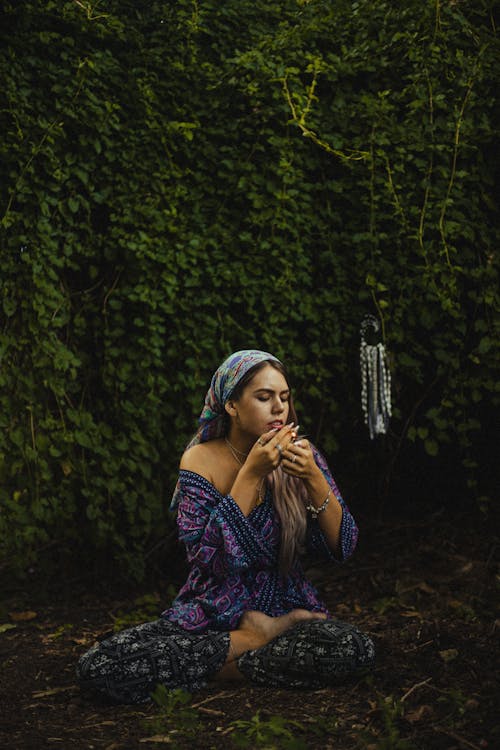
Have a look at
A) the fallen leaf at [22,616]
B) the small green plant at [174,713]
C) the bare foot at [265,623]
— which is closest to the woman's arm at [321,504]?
the bare foot at [265,623]

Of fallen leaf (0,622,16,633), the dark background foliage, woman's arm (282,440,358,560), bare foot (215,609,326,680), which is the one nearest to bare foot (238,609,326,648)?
bare foot (215,609,326,680)

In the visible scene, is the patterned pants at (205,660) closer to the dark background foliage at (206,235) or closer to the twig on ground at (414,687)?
the twig on ground at (414,687)

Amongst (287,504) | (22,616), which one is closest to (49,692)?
(22,616)

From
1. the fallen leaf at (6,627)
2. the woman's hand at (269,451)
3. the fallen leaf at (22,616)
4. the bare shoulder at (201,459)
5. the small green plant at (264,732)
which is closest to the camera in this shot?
the small green plant at (264,732)

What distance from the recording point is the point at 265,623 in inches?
117

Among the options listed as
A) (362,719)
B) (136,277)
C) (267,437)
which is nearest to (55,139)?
(136,277)

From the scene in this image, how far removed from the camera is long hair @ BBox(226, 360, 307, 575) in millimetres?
2951

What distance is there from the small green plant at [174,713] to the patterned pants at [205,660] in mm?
57

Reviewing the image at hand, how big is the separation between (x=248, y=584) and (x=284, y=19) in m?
3.15

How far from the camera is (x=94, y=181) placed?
12.8 ft

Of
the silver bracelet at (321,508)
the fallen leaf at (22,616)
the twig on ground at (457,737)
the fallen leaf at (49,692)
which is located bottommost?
the fallen leaf at (49,692)

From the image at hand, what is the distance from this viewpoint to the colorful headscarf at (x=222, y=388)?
9.77 ft

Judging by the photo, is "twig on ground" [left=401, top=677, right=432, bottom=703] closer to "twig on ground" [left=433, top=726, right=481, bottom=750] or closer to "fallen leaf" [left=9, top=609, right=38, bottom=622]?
"twig on ground" [left=433, top=726, right=481, bottom=750]

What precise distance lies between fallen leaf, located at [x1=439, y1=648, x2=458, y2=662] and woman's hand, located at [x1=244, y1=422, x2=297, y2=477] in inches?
39.1
